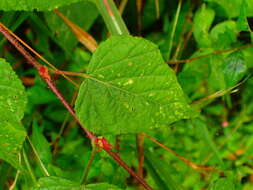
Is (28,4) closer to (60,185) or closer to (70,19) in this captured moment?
(60,185)

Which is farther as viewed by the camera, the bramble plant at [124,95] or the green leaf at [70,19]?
the green leaf at [70,19]

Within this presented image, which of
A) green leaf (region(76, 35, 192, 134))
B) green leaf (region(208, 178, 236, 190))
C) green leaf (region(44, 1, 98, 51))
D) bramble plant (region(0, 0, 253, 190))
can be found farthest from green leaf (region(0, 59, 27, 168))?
green leaf (region(44, 1, 98, 51))

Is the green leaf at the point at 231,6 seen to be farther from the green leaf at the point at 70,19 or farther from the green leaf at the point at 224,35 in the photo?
the green leaf at the point at 70,19

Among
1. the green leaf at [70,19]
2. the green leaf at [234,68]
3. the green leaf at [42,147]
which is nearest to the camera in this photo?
the green leaf at [234,68]

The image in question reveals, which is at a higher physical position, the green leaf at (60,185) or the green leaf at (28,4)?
the green leaf at (28,4)

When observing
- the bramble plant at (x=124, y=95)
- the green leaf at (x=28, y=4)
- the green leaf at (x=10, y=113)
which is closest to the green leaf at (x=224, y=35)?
the bramble plant at (x=124, y=95)

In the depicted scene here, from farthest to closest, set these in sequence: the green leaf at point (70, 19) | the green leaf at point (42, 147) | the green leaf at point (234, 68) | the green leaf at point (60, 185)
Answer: the green leaf at point (70, 19), the green leaf at point (42, 147), the green leaf at point (234, 68), the green leaf at point (60, 185)

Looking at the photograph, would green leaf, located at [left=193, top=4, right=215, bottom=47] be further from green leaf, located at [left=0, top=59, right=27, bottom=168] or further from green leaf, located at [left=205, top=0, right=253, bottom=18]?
green leaf, located at [left=0, top=59, right=27, bottom=168]

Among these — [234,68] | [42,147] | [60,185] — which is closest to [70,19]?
[42,147]
